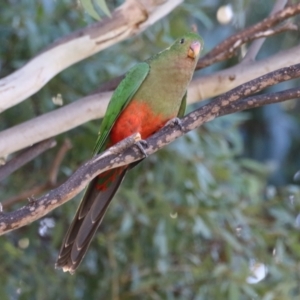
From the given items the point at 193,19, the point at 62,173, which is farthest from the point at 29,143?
the point at 193,19

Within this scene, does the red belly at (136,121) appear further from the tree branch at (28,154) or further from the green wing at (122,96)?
the tree branch at (28,154)

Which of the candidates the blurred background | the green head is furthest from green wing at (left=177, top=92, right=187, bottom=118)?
the blurred background

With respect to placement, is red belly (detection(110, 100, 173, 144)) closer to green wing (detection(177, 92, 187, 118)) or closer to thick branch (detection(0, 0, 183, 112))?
green wing (detection(177, 92, 187, 118))

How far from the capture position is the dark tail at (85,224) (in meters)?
1.62

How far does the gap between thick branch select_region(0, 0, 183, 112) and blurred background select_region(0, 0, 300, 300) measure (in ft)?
1.61

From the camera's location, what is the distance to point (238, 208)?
247cm

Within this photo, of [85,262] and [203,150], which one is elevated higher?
[203,150]

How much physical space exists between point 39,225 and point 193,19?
1392 millimetres

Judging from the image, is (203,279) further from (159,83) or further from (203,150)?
(159,83)

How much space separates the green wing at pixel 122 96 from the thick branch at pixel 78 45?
0.52 ft

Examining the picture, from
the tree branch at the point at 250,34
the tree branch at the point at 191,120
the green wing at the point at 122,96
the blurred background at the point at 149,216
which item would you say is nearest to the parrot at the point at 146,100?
the green wing at the point at 122,96

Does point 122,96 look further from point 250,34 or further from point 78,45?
point 250,34

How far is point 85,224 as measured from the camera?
65.6 inches

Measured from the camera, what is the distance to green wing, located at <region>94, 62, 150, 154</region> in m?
1.78
